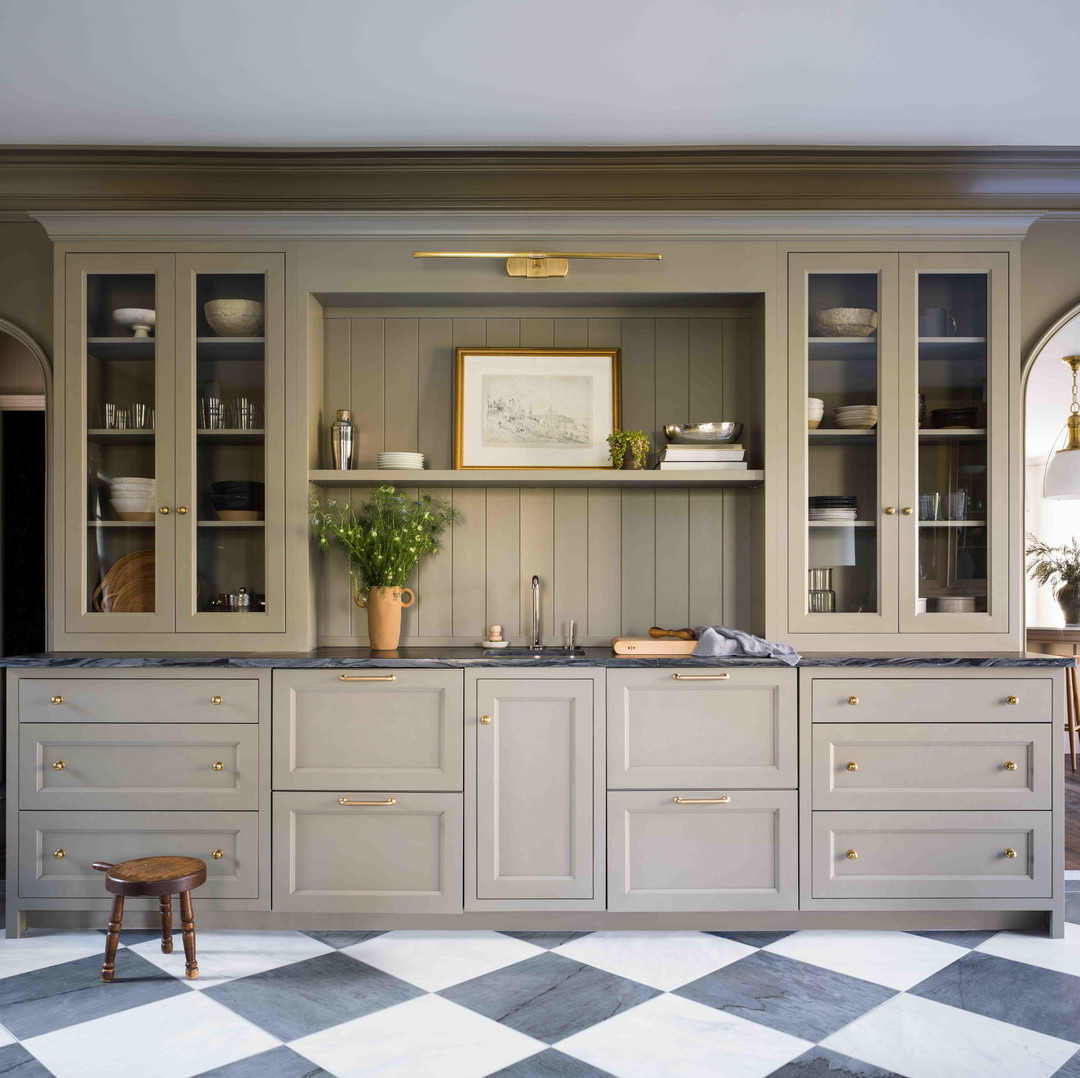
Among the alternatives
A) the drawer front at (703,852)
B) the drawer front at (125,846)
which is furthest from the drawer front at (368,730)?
the drawer front at (703,852)

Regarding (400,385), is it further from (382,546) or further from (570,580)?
(570,580)

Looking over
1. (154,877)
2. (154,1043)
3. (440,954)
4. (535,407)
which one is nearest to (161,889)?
(154,877)

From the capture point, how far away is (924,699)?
9.45ft

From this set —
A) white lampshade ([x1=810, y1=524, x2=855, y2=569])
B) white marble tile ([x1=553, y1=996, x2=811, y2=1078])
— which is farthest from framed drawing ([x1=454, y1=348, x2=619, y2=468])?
white marble tile ([x1=553, y1=996, x2=811, y2=1078])

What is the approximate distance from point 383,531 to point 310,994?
1455mm

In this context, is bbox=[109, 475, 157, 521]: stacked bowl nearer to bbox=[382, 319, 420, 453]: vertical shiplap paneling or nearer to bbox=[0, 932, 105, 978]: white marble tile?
bbox=[382, 319, 420, 453]: vertical shiplap paneling

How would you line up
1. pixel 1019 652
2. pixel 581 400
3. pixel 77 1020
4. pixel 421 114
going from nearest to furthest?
pixel 77 1020 → pixel 421 114 → pixel 1019 652 → pixel 581 400

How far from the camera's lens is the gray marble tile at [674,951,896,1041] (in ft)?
7.65

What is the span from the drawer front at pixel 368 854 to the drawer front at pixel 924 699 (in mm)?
1239

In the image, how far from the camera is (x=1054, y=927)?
2850mm

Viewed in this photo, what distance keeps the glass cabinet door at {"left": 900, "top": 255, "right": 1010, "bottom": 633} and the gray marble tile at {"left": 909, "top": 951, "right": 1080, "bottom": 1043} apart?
3.36 feet

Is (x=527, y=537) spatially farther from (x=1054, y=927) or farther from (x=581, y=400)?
(x=1054, y=927)

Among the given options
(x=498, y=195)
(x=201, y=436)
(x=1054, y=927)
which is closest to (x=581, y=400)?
(x=498, y=195)

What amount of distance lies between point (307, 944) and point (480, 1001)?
0.67 metres
